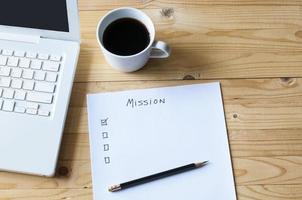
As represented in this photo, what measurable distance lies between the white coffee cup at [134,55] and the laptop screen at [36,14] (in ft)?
0.19

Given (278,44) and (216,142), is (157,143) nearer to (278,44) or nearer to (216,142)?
(216,142)

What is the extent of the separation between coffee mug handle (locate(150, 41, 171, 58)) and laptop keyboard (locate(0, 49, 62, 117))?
0.15 meters

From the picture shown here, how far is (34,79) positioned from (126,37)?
16 cm

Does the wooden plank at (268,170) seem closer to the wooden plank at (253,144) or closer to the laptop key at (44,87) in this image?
the wooden plank at (253,144)

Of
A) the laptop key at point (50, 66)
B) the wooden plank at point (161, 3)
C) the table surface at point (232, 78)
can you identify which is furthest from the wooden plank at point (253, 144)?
the wooden plank at point (161, 3)

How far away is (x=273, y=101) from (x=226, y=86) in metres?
0.08

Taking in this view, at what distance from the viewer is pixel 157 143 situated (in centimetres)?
67

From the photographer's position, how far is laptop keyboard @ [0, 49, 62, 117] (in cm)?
66

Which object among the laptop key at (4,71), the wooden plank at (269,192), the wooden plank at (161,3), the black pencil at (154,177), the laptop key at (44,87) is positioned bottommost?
the wooden plank at (269,192)

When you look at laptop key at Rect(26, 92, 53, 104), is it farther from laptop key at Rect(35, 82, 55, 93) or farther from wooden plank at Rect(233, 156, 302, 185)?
wooden plank at Rect(233, 156, 302, 185)

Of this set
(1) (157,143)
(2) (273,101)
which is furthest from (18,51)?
(2) (273,101)

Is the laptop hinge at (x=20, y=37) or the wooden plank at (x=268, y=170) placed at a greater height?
the laptop hinge at (x=20, y=37)

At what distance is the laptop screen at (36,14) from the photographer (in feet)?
2.03

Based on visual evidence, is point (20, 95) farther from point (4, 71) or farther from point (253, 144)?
point (253, 144)
